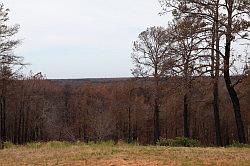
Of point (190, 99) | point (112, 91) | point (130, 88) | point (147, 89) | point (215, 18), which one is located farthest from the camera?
point (112, 91)

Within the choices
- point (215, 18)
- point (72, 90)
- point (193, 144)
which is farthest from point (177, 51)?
point (72, 90)

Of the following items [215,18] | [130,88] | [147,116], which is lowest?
A: [147,116]

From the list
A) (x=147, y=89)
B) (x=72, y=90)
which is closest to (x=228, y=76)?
(x=147, y=89)

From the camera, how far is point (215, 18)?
23.0 m

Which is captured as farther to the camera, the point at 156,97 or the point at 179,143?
the point at 156,97

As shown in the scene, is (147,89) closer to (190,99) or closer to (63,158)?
(190,99)

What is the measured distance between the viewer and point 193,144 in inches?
904

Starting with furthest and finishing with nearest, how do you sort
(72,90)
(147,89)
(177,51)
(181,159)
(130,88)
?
1. (72,90)
2. (130,88)
3. (147,89)
4. (177,51)
5. (181,159)

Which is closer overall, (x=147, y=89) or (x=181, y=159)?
(x=181, y=159)

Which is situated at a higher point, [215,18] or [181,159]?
[215,18]

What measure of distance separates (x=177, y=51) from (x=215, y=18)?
2829 millimetres

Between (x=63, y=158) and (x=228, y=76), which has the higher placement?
(x=228, y=76)

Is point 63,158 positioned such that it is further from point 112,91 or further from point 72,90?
point 72,90

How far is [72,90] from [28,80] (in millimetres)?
9962
